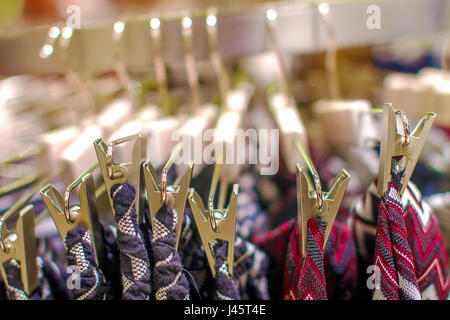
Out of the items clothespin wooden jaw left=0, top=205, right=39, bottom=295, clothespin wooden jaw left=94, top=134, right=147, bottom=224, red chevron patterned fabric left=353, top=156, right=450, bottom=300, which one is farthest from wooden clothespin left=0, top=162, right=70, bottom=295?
red chevron patterned fabric left=353, top=156, right=450, bottom=300

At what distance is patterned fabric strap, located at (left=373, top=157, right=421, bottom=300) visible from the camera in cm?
35

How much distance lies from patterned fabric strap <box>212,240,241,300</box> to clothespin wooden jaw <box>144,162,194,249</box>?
5 cm

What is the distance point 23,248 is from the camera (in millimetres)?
385

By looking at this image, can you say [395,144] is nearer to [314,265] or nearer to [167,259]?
[314,265]

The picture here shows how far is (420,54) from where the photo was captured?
115 cm

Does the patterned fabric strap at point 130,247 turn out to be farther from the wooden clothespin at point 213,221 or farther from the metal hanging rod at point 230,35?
the metal hanging rod at point 230,35

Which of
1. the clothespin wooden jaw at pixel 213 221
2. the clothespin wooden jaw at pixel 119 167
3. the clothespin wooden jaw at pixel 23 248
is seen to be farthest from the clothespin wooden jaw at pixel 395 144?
the clothespin wooden jaw at pixel 23 248

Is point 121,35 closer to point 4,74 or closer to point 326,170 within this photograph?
point 4,74

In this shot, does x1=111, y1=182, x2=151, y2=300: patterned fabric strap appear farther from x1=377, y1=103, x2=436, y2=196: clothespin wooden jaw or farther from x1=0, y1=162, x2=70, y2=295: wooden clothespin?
x1=377, y1=103, x2=436, y2=196: clothespin wooden jaw

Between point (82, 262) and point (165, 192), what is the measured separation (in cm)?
12

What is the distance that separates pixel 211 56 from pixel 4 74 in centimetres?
36

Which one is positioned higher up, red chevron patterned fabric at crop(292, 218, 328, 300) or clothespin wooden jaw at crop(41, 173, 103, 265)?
clothespin wooden jaw at crop(41, 173, 103, 265)

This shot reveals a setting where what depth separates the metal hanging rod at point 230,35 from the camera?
561 millimetres

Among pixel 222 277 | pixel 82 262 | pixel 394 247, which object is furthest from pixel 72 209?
pixel 394 247
